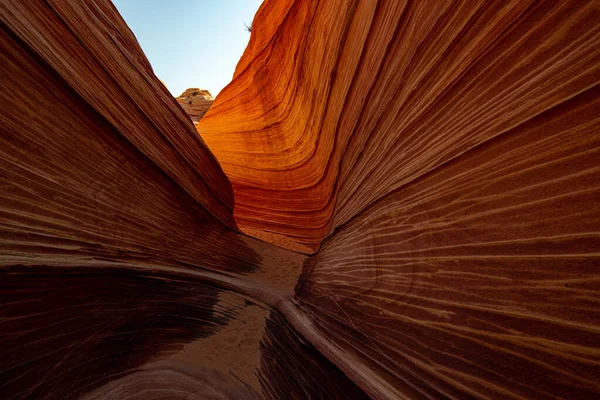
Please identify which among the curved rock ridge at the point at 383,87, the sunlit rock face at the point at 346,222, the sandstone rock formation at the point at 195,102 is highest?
the sandstone rock formation at the point at 195,102

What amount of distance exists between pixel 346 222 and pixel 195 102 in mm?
9514

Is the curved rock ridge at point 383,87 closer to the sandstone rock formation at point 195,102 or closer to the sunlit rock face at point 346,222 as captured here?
the sunlit rock face at point 346,222

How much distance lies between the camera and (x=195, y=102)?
9.65 meters

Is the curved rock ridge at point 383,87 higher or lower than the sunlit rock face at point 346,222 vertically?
higher

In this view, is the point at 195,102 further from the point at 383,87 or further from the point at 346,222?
the point at 383,87

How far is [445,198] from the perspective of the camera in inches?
38.4

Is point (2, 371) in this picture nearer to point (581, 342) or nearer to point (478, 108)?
point (581, 342)

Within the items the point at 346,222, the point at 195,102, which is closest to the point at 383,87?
the point at 346,222

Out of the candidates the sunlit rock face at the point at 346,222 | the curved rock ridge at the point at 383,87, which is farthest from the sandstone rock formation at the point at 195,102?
the sunlit rock face at the point at 346,222

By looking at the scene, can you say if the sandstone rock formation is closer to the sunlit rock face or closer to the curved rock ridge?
the curved rock ridge

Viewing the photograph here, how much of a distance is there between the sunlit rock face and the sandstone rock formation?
761cm

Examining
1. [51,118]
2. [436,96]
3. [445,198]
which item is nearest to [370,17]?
[436,96]

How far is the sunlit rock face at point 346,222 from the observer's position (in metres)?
0.66

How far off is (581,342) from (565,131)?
471 millimetres
